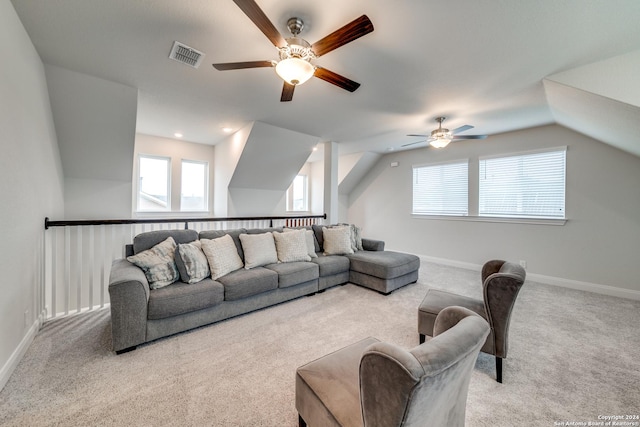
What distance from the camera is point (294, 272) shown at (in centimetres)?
309

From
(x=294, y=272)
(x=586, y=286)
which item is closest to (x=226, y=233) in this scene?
(x=294, y=272)

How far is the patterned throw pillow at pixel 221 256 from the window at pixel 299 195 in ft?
14.4

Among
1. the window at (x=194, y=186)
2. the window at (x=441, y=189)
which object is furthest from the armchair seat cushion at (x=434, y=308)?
the window at (x=194, y=186)

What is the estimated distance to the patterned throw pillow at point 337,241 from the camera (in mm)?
3994

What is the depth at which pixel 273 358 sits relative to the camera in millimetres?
2029

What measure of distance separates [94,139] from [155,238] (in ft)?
5.40

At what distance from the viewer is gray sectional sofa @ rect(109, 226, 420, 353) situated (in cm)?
207

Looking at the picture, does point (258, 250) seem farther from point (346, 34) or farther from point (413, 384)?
point (413, 384)

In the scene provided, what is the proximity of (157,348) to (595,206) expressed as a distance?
589cm

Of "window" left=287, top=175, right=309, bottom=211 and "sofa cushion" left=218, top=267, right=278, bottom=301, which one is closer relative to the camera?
"sofa cushion" left=218, top=267, right=278, bottom=301

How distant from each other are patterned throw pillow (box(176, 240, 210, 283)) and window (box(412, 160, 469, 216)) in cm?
482

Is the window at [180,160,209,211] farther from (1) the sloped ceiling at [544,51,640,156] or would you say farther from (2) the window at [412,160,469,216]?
(1) the sloped ceiling at [544,51,640,156]

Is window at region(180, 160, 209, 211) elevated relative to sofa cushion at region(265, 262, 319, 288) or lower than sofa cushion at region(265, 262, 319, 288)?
elevated

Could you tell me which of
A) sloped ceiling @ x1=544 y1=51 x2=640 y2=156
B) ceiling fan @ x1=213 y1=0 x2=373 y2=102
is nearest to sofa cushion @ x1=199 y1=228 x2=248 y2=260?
ceiling fan @ x1=213 y1=0 x2=373 y2=102
